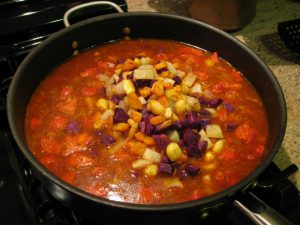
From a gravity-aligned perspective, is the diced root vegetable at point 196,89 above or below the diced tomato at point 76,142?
below

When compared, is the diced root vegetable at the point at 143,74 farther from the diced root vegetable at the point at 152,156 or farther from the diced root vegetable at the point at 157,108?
the diced root vegetable at the point at 152,156

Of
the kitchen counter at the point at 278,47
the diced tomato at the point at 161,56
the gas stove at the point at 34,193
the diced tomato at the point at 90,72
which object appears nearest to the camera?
the gas stove at the point at 34,193

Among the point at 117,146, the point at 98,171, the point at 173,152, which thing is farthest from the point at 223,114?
the point at 98,171

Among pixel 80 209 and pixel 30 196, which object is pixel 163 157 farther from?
pixel 30 196

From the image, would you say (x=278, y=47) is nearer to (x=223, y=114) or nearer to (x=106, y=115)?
(x=223, y=114)

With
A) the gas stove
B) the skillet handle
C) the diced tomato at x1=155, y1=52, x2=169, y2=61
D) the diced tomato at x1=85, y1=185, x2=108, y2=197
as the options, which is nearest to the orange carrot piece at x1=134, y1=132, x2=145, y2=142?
the diced tomato at x1=85, y1=185, x2=108, y2=197

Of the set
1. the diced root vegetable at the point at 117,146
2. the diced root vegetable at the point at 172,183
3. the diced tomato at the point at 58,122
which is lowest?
the diced root vegetable at the point at 172,183

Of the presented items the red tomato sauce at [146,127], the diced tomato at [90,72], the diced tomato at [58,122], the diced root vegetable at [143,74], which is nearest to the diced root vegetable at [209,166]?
the red tomato sauce at [146,127]

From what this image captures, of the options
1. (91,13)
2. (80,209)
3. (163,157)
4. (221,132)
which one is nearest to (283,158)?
(221,132)
